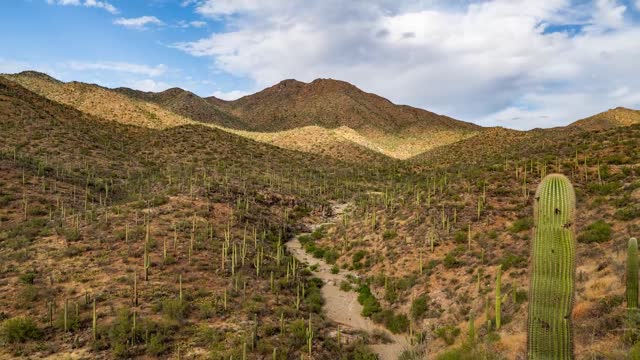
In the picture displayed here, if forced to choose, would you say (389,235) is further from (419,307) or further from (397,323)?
(397,323)

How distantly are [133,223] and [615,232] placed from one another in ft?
76.7

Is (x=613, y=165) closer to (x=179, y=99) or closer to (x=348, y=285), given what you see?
(x=348, y=285)

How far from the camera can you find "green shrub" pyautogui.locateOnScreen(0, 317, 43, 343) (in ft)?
43.6

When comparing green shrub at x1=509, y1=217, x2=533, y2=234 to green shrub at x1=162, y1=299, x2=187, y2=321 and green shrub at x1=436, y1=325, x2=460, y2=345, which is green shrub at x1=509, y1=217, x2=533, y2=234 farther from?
green shrub at x1=162, y1=299, x2=187, y2=321

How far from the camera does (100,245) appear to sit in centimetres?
2069

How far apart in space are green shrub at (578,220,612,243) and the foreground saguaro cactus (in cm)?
1061

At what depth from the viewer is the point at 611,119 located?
88250mm

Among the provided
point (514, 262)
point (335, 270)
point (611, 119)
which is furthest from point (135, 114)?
point (611, 119)

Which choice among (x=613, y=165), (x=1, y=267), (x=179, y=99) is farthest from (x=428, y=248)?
(x=179, y=99)

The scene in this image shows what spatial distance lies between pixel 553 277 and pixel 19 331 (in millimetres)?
15779

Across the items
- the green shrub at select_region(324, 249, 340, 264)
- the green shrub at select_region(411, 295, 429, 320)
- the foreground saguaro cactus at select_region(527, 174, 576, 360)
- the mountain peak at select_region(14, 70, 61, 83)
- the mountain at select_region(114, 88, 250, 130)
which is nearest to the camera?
the foreground saguaro cactus at select_region(527, 174, 576, 360)

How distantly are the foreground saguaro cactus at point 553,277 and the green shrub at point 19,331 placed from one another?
15.0 metres

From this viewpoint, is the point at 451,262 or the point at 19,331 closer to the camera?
the point at 19,331

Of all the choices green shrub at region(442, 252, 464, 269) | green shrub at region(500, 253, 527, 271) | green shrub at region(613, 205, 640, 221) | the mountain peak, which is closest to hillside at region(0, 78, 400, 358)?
green shrub at region(442, 252, 464, 269)
